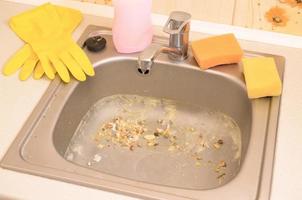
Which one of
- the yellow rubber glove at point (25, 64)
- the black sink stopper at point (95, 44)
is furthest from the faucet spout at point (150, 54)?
the yellow rubber glove at point (25, 64)

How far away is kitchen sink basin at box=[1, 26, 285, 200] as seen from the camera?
2.74 feet

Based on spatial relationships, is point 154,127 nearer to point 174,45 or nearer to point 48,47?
point 174,45

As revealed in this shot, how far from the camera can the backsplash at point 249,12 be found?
3.45 feet

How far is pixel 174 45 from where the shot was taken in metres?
1.02

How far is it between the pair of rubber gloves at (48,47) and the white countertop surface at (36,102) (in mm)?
25

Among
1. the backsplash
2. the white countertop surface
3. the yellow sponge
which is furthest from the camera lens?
the backsplash

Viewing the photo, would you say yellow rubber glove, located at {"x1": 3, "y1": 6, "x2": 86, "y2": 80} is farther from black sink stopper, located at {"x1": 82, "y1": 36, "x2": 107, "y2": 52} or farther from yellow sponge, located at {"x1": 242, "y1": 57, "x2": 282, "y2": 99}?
yellow sponge, located at {"x1": 242, "y1": 57, "x2": 282, "y2": 99}

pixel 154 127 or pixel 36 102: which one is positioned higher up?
pixel 36 102

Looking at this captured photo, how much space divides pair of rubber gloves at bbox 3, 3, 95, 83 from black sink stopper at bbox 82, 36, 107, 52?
0.14 ft

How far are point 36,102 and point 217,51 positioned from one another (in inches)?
16.3

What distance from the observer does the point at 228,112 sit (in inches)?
41.6

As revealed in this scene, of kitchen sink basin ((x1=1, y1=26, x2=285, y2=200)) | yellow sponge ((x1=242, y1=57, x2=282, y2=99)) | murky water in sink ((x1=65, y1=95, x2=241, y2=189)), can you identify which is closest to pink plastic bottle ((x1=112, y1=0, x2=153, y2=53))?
kitchen sink basin ((x1=1, y1=26, x2=285, y2=200))

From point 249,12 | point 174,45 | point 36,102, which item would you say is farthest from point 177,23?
point 36,102

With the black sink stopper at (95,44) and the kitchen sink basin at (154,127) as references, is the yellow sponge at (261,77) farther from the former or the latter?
the black sink stopper at (95,44)
